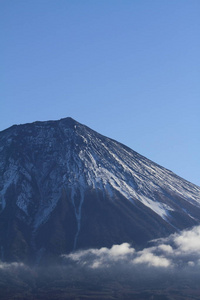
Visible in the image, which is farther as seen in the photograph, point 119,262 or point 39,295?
point 119,262

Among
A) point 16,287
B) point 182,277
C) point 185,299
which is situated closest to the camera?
point 185,299

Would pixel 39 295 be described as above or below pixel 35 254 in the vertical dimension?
below

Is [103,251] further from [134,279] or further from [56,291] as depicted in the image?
[56,291]

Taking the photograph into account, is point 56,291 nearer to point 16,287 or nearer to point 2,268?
point 16,287

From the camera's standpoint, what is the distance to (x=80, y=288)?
17300 cm

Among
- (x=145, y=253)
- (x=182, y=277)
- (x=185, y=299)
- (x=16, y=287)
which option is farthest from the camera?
(x=145, y=253)

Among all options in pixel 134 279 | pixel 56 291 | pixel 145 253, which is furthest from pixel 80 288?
pixel 145 253

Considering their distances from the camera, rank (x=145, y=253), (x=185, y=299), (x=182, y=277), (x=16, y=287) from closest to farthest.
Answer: (x=185, y=299), (x=16, y=287), (x=182, y=277), (x=145, y=253)

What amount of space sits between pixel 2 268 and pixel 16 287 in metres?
14.7

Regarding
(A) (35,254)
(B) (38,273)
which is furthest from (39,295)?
(A) (35,254)

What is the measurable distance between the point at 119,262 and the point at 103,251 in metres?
9.09

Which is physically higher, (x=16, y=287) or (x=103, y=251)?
(x=103, y=251)

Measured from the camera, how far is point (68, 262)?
636ft

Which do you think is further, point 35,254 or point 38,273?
point 35,254
